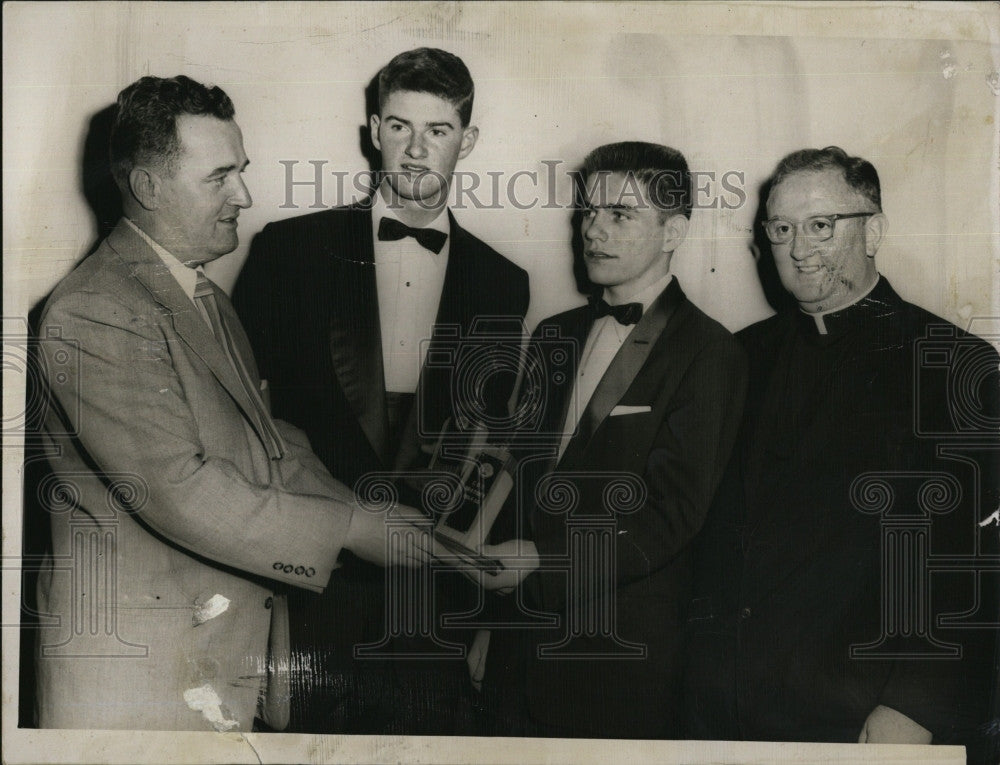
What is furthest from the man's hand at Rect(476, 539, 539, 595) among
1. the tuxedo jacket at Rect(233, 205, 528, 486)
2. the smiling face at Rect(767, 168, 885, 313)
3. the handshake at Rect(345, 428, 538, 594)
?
the smiling face at Rect(767, 168, 885, 313)

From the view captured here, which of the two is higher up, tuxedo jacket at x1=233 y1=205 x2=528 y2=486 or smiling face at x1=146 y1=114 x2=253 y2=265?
smiling face at x1=146 y1=114 x2=253 y2=265

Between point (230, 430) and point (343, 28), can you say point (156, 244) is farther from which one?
point (343, 28)

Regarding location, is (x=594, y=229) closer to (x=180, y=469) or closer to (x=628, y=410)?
(x=628, y=410)

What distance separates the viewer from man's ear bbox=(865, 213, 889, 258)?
2447 millimetres

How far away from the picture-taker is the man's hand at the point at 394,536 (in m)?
2.38

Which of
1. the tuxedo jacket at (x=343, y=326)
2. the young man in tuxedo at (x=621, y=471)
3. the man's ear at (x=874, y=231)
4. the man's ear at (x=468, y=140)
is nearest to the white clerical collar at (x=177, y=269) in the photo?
the tuxedo jacket at (x=343, y=326)

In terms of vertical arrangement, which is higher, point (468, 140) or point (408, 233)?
point (468, 140)

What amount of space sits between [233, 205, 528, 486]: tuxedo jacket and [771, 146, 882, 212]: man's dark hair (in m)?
0.75

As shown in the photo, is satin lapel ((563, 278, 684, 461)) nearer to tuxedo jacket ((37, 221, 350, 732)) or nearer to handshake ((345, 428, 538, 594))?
handshake ((345, 428, 538, 594))

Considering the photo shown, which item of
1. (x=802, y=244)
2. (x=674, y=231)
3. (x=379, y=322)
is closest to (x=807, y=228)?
(x=802, y=244)

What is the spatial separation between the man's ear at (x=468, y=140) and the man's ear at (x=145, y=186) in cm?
79

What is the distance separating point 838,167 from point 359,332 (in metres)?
1.33

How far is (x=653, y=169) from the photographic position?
2434 mm

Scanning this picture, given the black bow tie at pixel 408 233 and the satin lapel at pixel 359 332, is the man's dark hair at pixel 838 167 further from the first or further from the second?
the satin lapel at pixel 359 332
